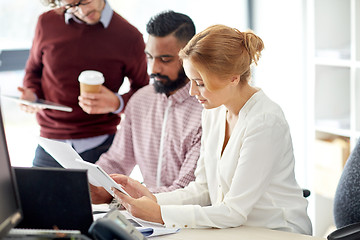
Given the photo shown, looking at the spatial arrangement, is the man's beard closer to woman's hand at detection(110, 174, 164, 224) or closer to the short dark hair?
the short dark hair

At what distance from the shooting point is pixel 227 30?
5.58ft

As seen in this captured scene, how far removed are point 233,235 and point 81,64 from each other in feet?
3.90

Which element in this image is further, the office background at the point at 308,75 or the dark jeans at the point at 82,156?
the office background at the point at 308,75

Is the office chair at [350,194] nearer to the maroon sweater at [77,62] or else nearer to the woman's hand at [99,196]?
the woman's hand at [99,196]

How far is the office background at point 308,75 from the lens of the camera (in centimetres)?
312

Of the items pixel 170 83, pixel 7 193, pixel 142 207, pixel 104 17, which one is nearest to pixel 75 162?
pixel 142 207

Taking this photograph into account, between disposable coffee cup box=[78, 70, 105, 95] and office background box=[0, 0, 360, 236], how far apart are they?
86 centimetres

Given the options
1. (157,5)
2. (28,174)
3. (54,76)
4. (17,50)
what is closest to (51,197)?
(28,174)

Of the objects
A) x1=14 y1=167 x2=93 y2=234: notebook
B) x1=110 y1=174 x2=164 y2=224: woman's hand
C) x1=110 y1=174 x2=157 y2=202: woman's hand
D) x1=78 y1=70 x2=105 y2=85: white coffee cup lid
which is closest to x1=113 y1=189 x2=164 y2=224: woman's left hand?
x1=110 y1=174 x2=164 y2=224: woman's hand

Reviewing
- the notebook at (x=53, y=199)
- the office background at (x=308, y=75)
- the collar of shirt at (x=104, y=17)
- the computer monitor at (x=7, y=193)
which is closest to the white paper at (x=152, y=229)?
the notebook at (x=53, y=199)

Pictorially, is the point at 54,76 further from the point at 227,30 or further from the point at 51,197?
the point at 51,197

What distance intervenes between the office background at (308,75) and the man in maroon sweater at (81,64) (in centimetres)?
54

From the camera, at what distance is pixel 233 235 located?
1.59 m

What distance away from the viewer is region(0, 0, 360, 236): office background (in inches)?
123
